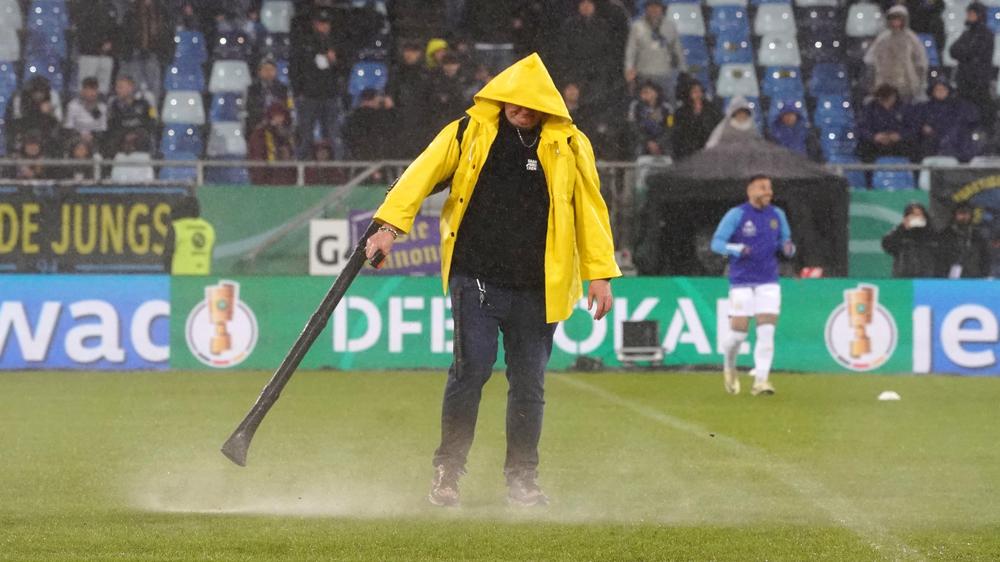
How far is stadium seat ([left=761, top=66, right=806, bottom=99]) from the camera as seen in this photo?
25.9 meters

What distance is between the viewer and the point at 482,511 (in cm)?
835

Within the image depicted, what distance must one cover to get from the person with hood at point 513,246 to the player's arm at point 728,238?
8599 millimetres

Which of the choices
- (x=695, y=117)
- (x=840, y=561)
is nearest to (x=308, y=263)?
(x=695, y=117)

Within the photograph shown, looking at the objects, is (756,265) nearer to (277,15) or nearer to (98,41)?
(277,15)

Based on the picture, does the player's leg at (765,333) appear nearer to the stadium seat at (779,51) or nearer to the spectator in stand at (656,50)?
the spectator in stand at (656,50)

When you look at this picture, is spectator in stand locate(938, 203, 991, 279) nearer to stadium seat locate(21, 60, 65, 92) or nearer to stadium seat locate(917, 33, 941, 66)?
stadium seat locate(917, 33, 941, 66)

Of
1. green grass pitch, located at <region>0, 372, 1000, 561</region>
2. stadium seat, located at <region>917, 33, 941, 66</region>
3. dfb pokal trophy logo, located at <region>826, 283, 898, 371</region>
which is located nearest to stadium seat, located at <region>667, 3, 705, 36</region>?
stadium seat, located at <region>917, 33, 941, 66</region>

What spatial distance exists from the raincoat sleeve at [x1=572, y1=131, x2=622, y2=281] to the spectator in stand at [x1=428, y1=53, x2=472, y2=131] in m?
13.9

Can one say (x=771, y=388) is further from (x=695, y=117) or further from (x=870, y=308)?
(x=695, y=117)

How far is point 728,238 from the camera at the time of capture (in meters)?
17.2

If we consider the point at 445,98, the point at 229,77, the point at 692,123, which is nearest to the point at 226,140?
the point at 229,77

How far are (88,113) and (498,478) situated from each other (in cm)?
1474

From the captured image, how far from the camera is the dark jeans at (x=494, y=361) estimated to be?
8.52 m

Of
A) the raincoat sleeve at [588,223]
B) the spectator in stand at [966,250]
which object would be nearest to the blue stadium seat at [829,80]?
the spectator in stand at [966,250]
